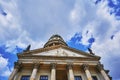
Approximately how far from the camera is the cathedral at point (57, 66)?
23.2 meters

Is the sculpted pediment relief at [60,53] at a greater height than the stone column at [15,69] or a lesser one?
greater

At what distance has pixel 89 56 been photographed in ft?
86.9

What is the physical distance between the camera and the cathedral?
23250 mm

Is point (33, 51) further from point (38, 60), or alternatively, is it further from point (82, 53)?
point (82, 53)

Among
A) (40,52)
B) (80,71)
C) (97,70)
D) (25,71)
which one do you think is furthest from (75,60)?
(25,71)

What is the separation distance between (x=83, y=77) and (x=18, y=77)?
34.0 feet

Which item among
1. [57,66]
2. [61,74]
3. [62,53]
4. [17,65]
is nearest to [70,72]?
[57,66]

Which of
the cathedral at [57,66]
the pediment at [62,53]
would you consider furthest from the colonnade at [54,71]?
the pediment at [62,53]

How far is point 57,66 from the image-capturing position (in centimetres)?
2462

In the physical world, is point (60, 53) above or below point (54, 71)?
above

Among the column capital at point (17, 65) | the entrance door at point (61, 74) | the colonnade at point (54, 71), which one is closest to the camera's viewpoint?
the colonnade at point (54, 71)

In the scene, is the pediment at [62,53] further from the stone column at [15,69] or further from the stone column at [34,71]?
the stone column at [15,69]

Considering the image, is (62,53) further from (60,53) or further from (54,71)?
(54,71)

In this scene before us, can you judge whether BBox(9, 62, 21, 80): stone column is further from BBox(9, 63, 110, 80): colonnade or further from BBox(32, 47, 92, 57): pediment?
BBox(32, 47, 92, 57): pediment
